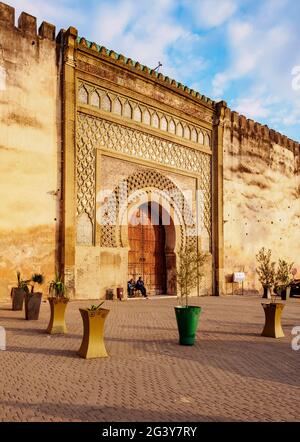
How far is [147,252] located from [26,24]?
8151mm

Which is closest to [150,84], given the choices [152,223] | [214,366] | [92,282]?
[152,223]

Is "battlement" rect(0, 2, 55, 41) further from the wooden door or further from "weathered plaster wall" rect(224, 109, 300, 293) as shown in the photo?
"weathered plaster wall" rect(224, 109, 300, 293)

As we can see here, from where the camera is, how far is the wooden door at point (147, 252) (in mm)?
14913

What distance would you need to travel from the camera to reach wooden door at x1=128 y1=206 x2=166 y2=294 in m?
14.9

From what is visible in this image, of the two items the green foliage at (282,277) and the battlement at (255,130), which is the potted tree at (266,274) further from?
the battlement at (255,130)

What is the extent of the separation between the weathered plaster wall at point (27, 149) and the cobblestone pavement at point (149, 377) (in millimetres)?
3494

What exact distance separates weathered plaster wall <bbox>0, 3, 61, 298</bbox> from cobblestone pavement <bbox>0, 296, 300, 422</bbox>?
3494mm

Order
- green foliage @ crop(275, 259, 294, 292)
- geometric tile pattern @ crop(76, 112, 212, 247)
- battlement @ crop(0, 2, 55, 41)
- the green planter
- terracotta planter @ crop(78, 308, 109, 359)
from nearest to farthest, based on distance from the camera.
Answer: terracotta planter @ crop(78, 308, 109, 359), the green planter, battlement @ crop(0, 2, 55, 41), geometric tile pattern @ crop(76, 112, 212, 247), green foliage @ crop(275, 259, 294, 292)

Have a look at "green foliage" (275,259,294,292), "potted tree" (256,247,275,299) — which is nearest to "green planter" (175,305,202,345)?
"green foliage" (275,259,294,292)

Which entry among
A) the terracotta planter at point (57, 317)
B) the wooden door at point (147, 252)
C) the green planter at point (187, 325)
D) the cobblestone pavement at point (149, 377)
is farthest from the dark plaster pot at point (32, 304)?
the wooden door at point (147, 252)

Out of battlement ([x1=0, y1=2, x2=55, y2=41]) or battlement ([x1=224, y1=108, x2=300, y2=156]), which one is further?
battlement ([x1=224, y1=108, x2=300, y2=156])

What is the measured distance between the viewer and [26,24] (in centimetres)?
1198

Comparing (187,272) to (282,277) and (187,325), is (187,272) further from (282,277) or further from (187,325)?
(282,277)
